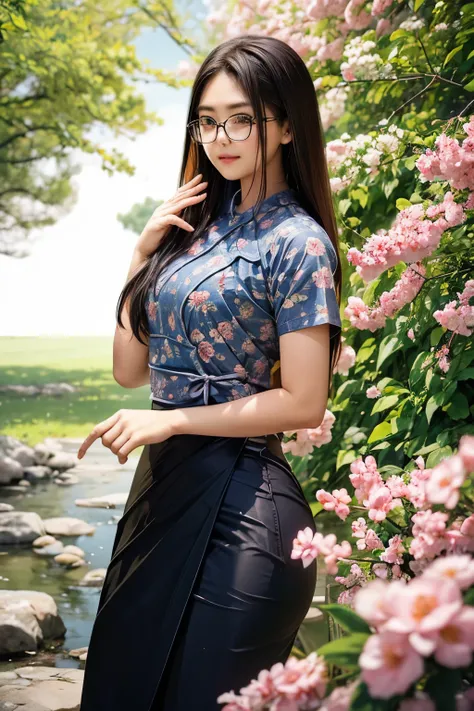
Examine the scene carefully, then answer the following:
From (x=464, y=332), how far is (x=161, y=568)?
70 centimetres

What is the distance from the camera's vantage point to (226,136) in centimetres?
133

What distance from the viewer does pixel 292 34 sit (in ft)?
9.50

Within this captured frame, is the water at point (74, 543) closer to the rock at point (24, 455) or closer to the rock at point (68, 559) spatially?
the rock at point (68, 559)

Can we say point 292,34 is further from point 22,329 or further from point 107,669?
point 107,669

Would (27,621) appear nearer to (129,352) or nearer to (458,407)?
(129,352)

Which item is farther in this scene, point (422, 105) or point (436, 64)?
point (422, 105)

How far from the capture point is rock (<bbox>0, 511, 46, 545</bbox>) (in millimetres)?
3506

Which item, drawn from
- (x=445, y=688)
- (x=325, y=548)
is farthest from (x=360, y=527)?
(x=445, y=688)

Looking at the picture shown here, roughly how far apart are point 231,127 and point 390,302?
0.60m

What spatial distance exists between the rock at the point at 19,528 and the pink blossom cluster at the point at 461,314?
2414mm

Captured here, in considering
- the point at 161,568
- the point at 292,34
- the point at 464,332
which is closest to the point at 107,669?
the point at 161,568

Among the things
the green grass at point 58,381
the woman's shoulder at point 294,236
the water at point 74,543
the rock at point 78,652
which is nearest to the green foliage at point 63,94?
the green grass at point 58,381

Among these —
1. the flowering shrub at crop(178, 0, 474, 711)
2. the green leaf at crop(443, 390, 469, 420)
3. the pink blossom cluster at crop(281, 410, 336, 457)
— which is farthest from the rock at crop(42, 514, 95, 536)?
the green leaf at crop(443, 390, 469, 420)

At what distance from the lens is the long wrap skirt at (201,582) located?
1205 millimetres
